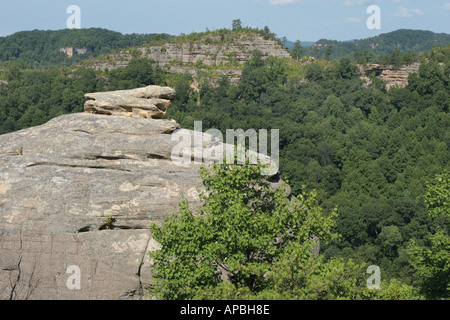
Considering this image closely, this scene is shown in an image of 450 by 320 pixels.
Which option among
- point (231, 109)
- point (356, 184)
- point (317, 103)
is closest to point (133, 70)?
point (231, 109)

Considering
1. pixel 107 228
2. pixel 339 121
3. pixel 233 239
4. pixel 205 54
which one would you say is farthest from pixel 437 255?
pixel 205 54

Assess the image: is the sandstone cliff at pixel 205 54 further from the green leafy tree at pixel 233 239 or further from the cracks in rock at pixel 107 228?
the green leafy tree at pixel 233 239

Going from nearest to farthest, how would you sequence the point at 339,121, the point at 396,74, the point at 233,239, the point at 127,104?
the point at 233,239, the point at 127,104, the point at 339,121, the point at 396,74

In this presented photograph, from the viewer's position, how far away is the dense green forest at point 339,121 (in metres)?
54.5

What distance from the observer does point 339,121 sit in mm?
91938

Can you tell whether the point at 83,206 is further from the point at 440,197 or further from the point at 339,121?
the point at 339,121

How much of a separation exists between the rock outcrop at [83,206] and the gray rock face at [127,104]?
111 inches

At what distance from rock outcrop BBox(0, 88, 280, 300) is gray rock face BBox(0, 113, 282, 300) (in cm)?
4

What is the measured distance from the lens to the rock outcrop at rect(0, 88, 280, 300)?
18.2 meters

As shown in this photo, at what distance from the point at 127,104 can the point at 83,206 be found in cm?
725

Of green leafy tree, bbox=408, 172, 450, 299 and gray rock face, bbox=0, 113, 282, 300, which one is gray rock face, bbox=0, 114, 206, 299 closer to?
gray rock face, bbox=0, 113, 282, 300
